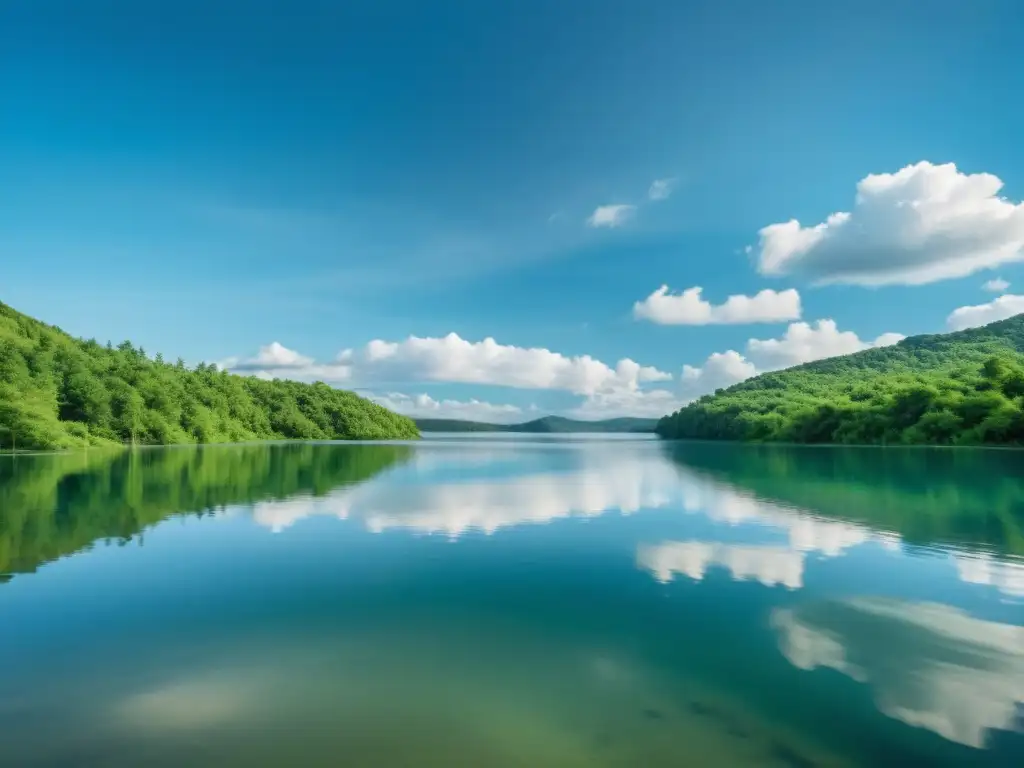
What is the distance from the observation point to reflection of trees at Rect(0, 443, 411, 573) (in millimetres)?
18016

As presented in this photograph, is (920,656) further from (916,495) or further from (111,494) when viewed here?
(111,494)

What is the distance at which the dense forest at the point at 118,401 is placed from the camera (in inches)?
2564

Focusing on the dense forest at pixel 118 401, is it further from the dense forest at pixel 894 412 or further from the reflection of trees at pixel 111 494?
the dense forest at pixel 894 412

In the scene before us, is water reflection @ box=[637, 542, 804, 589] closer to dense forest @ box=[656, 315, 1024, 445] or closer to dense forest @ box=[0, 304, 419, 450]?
dense forest @ box=[0, 304, 419, 450]

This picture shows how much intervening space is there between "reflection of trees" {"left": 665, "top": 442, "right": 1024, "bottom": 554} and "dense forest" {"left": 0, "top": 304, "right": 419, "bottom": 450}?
2643 inches

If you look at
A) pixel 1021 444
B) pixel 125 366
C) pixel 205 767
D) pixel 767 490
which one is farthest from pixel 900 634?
pixel 125 366

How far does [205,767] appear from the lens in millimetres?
6113

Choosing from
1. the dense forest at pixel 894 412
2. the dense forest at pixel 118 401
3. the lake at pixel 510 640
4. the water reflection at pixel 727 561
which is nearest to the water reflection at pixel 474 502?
the lake at pixel 510 640

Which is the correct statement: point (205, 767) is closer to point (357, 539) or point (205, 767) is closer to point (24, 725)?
point (24, 725)

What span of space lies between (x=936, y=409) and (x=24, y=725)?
104 metres

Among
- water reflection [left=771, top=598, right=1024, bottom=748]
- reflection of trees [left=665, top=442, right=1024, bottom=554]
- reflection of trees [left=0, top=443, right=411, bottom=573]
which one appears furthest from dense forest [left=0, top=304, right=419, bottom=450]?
water reflection [left=771, top=598, right=1024, bottom=748]

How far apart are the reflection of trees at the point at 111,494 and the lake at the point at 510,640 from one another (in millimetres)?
270

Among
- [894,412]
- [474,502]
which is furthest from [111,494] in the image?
[894,412]

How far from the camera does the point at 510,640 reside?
998 centimetres
